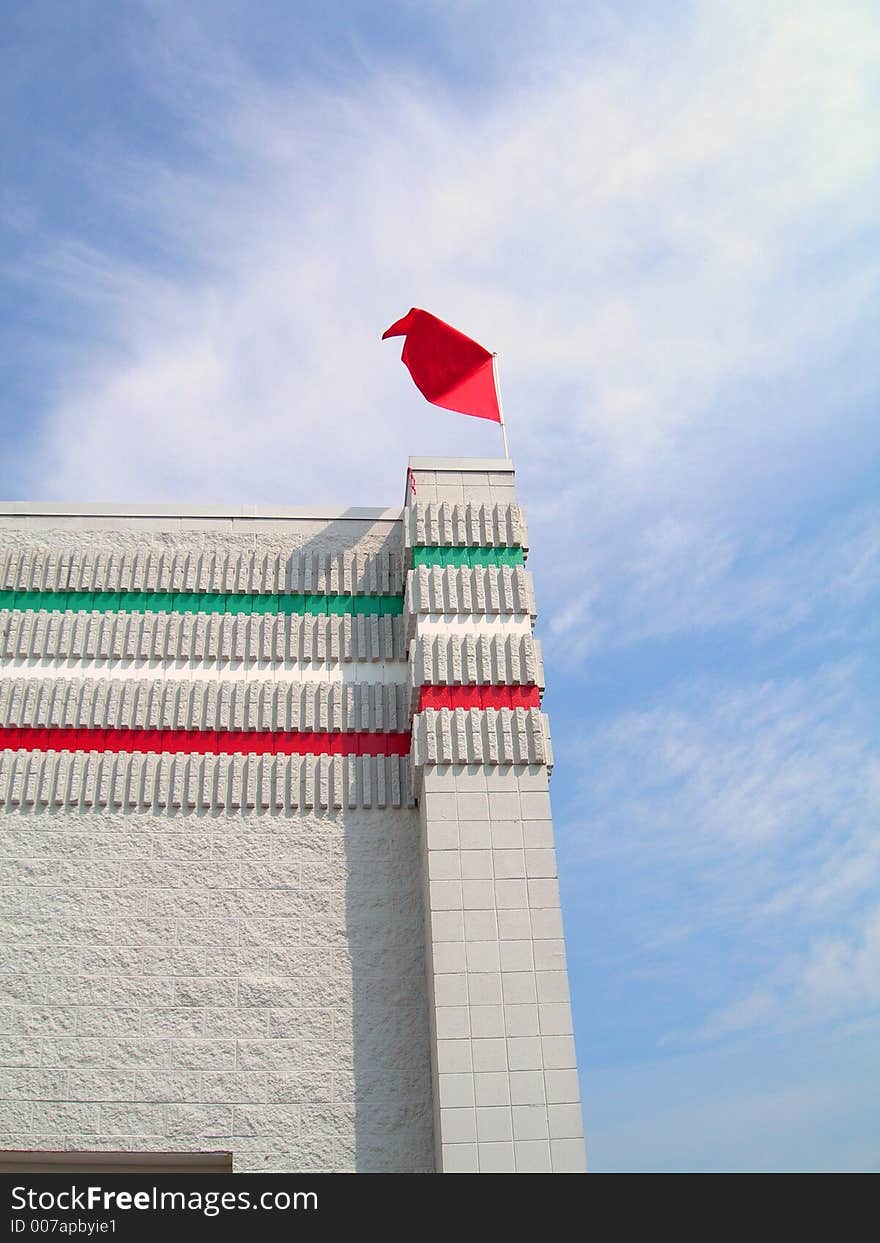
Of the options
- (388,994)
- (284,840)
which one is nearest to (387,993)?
(388,994)

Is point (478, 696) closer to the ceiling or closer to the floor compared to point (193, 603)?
closer to the floor

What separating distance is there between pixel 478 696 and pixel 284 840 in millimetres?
3059

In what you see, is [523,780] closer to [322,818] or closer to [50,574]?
[322,818]

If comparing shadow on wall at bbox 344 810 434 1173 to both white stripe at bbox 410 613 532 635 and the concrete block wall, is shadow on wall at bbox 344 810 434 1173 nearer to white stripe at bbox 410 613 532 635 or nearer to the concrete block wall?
the concrete block wall

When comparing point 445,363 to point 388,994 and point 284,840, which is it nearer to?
point 284,840

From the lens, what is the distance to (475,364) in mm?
17062

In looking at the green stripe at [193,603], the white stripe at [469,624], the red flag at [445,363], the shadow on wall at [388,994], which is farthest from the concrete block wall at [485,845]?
the red flag at [445,363]

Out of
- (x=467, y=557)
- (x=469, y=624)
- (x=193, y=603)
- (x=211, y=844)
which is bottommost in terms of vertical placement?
(x=211, y=844)

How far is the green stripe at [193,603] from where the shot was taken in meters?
15.5

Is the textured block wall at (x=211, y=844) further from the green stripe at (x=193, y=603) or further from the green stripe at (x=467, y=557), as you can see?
the green stripe at (x=467, y=557)

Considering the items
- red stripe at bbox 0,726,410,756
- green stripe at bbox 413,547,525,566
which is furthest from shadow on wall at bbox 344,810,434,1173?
green stripe at bbox 413,547,525,566

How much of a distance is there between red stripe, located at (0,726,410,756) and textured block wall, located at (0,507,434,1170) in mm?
29

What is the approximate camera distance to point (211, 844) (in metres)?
13.9
